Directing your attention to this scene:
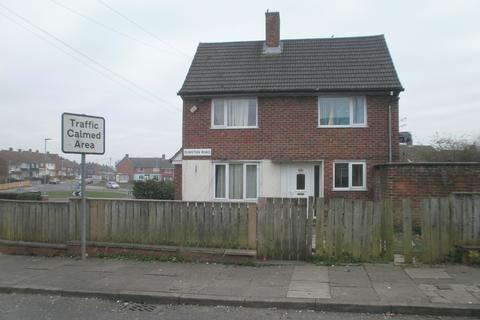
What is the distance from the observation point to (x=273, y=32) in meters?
18.4

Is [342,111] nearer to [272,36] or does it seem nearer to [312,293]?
[272,36]

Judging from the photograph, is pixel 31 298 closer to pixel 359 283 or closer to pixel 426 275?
pixel 359 283

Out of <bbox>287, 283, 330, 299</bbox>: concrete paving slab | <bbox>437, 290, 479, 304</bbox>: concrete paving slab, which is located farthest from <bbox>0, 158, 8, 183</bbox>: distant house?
<bbox>437, 290, 479, 304</bbox>: concrete paving slab

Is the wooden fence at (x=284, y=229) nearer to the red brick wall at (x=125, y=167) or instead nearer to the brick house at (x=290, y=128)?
the brick house at (x=290, y=128)

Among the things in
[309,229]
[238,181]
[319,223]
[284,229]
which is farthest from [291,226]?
[238,181]

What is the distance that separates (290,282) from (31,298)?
4143mm

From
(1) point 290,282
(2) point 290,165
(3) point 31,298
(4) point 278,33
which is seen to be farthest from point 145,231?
(4) point 278,33

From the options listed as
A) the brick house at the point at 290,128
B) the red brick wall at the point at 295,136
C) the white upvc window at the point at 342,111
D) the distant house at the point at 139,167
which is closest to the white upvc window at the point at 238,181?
the brick house at the point at 290,128

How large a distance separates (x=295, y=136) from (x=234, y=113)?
2431 millimetres

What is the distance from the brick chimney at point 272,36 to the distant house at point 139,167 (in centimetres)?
9857

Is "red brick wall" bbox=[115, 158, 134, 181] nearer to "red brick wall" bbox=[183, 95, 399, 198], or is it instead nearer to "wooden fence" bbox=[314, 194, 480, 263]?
"red brick wall" bbox=[183, 95, 399, 198]

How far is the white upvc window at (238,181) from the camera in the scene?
16594 millimetres

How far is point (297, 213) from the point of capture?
29.2 ft

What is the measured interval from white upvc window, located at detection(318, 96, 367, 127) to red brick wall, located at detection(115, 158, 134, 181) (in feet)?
360
